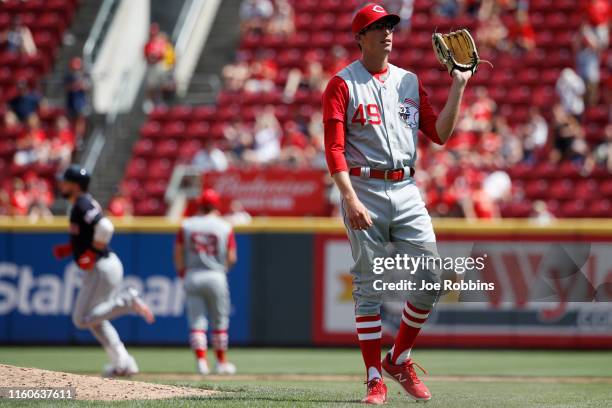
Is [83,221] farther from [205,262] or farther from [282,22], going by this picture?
[282,22]

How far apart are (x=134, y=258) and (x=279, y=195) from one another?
3020 mm

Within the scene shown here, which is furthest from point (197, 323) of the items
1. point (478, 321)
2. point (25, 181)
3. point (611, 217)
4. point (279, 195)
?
point (25, 181)

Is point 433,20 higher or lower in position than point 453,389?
higher

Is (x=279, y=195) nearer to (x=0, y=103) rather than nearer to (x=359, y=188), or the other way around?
(x=0, y=103)

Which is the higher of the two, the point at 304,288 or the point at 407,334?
the point at 407,334

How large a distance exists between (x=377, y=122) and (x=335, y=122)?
0.90ft

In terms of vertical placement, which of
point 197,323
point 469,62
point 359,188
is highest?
point 469,62

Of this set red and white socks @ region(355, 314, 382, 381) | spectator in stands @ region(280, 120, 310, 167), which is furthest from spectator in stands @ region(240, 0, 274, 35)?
red and white socks @ region(355, 314, 382, 381)

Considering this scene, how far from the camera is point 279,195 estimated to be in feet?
56.0

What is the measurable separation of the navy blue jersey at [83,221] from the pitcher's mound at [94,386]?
7.77 ft

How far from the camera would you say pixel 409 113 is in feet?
22.2

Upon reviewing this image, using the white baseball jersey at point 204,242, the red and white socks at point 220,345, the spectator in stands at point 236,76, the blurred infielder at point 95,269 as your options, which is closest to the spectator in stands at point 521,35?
the spectator in stands at point 236,76

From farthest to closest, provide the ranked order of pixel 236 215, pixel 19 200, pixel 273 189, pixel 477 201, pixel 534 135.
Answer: pixel 19 200, pixel 534 135, pixel 273 189, pixel 236 215, pixel 477 201

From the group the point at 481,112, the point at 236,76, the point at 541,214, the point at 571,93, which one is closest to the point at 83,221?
the point at 541,214
